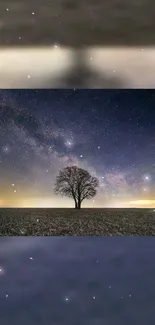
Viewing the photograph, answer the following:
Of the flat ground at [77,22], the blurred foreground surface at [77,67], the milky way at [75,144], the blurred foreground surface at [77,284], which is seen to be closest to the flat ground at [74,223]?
the milky way at [75,144]

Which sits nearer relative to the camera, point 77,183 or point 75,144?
point 75,144

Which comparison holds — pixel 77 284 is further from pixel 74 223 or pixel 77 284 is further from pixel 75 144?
pixel 75 144

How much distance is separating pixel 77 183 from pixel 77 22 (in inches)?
99.0

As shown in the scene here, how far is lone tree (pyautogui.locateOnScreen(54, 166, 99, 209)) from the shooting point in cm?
609

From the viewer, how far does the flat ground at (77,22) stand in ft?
12.3

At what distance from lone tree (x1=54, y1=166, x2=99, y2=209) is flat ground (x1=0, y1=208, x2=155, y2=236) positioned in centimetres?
28

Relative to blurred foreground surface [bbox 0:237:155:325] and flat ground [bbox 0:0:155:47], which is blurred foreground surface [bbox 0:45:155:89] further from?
blurred foreground surface [bbox 0:237:155:325]

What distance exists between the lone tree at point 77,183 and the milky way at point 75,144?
0.07 meters

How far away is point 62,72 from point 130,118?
141 centimetres

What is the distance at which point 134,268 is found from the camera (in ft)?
10.6

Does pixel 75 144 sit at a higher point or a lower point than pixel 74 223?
higher

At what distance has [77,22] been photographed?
4.14 meters

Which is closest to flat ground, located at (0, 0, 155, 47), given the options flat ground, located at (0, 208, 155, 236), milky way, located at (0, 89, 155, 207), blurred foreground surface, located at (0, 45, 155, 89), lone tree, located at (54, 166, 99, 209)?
blurred foreground surface, located at (0, 45, 155, 89)

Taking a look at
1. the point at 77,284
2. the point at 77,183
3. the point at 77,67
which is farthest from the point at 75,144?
the point at 77,284
